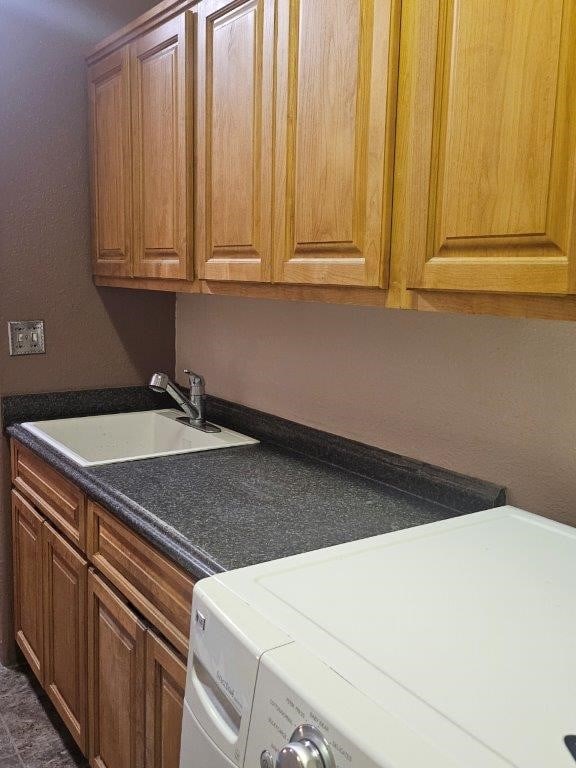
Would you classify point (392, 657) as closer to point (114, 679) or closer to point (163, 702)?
point (163, 702)

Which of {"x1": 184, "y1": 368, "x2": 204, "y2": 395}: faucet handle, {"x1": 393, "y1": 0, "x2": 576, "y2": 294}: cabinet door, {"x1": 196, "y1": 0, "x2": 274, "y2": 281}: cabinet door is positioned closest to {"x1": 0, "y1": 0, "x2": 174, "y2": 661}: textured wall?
{"x1": 184, "y1": 368, "x2": 204, "y2": 395}: faucet handle

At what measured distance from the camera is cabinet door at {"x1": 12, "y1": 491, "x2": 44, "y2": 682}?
212 centimetres

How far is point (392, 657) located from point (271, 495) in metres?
0.76

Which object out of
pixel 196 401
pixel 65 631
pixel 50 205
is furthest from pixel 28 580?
pixel 50 205

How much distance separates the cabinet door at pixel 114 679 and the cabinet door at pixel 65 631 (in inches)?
2.4

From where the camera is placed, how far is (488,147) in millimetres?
1042

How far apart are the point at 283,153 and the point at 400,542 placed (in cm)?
83

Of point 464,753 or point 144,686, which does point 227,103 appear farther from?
point 464,753

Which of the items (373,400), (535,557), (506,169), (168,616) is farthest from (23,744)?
(506,169)

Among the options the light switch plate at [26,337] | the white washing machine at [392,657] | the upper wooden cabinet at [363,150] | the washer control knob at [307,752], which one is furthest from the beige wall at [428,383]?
the washer control knob at [307,752]

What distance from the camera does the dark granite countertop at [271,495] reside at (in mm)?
1296

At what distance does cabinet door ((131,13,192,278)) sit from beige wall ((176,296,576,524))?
0.36 m

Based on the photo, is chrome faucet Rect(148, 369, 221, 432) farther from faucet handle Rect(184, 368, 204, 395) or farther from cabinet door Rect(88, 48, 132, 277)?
cabinet door Rect(88, 48, 132, 277)

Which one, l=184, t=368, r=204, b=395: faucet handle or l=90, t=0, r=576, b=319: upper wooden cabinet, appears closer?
l=90, t=0, r=576, b=319: upper wooden cabinet
